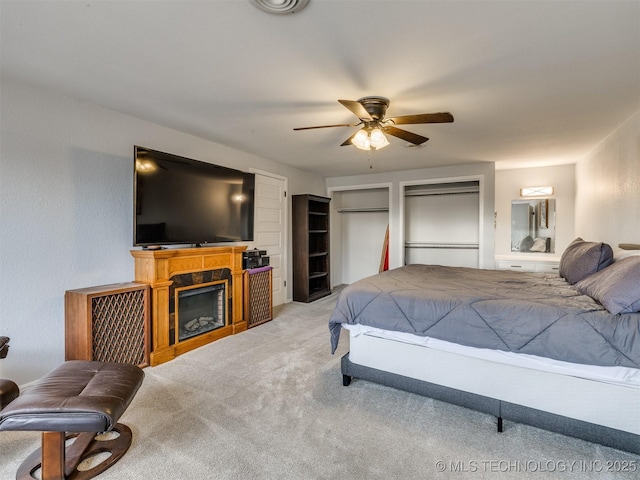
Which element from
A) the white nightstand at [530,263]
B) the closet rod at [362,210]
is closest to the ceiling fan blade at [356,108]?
the white nightstand at [530,263]

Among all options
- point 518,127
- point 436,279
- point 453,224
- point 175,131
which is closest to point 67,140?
point 175,131

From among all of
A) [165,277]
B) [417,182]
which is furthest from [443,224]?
[165,277]

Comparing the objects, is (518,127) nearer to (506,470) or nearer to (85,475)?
(506,470)

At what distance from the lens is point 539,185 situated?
209 inches

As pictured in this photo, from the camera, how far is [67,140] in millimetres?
2613

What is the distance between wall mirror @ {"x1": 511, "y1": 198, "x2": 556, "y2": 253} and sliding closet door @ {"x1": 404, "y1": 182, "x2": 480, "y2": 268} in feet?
1.99

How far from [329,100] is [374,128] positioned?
444 mm

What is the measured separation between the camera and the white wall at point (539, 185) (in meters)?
5.11

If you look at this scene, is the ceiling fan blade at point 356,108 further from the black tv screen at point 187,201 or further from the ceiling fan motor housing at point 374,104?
the black tv screen at point 187,201

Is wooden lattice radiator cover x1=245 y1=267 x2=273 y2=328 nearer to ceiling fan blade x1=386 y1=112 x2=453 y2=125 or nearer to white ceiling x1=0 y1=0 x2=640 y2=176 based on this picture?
white ceiling x1=0 y1=0 x2=640 y2=176

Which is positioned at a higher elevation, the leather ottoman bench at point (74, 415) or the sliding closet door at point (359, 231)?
the sliding closet door at point (359, 231)

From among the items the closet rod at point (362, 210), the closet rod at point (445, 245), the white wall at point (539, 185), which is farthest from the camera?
the closet rod at point (362, 210)

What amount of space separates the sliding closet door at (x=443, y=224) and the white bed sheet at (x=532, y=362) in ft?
13.4

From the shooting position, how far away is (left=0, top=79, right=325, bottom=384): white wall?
233cm
